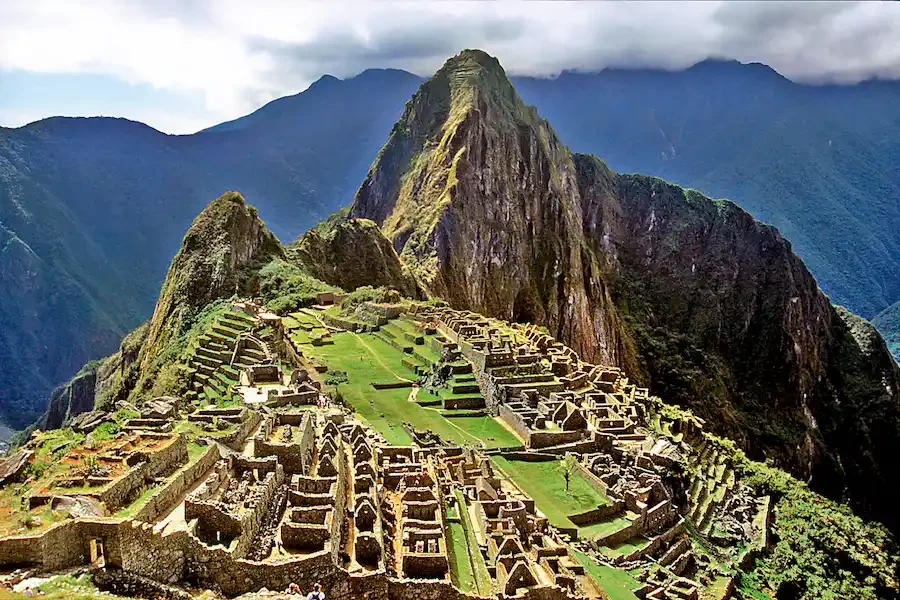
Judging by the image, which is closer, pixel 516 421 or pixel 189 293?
pixel 516 421

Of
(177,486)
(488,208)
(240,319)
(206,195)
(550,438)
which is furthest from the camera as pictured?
(206,195)

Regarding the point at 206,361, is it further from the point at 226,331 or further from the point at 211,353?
the point at 226,331

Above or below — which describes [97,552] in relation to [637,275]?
below

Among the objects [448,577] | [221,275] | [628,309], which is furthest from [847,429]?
[448,577]

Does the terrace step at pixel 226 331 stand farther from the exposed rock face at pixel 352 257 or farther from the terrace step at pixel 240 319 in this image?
the exposed rock face at pixel 352 257

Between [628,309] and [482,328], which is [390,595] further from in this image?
[628,309]

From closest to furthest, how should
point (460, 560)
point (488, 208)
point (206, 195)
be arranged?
point (460, 560) < point (488, 208) < point (206, 195)

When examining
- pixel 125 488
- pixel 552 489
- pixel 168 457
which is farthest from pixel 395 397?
pixel 125 488
